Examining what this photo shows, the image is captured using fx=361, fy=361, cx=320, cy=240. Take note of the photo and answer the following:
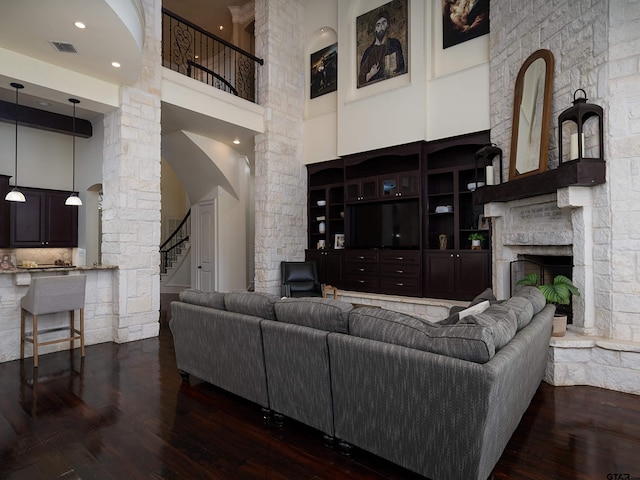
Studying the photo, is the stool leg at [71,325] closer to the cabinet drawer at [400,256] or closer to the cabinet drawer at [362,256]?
the cabinet drawer at [362,256]

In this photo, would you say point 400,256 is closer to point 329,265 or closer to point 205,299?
point 329,265

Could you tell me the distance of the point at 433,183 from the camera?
6117 mm

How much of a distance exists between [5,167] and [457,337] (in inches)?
291

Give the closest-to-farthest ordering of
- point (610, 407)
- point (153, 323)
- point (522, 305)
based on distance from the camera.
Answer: point (522, 305) < point (610, 407) < point (153, 323)

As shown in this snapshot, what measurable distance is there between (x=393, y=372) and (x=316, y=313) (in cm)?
63

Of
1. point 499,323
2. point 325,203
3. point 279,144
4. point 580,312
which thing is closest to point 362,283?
point 325,203

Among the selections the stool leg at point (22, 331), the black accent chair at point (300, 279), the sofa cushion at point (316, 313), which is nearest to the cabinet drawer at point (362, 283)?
the black accent chair at point (300, 279)

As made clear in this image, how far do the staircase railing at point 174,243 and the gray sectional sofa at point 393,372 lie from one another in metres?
7.02

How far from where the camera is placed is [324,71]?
7.09 meters

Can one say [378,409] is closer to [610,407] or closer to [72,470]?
[72,470]

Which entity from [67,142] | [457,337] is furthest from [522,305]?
[67,142]

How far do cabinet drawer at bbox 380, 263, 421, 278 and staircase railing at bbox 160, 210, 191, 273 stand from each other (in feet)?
17.5

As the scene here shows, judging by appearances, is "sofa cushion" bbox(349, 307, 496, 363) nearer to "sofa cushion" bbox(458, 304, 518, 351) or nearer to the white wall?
"sofa cushion" bbox(458, 304, 518, 351)

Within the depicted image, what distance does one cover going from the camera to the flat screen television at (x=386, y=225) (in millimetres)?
5984
